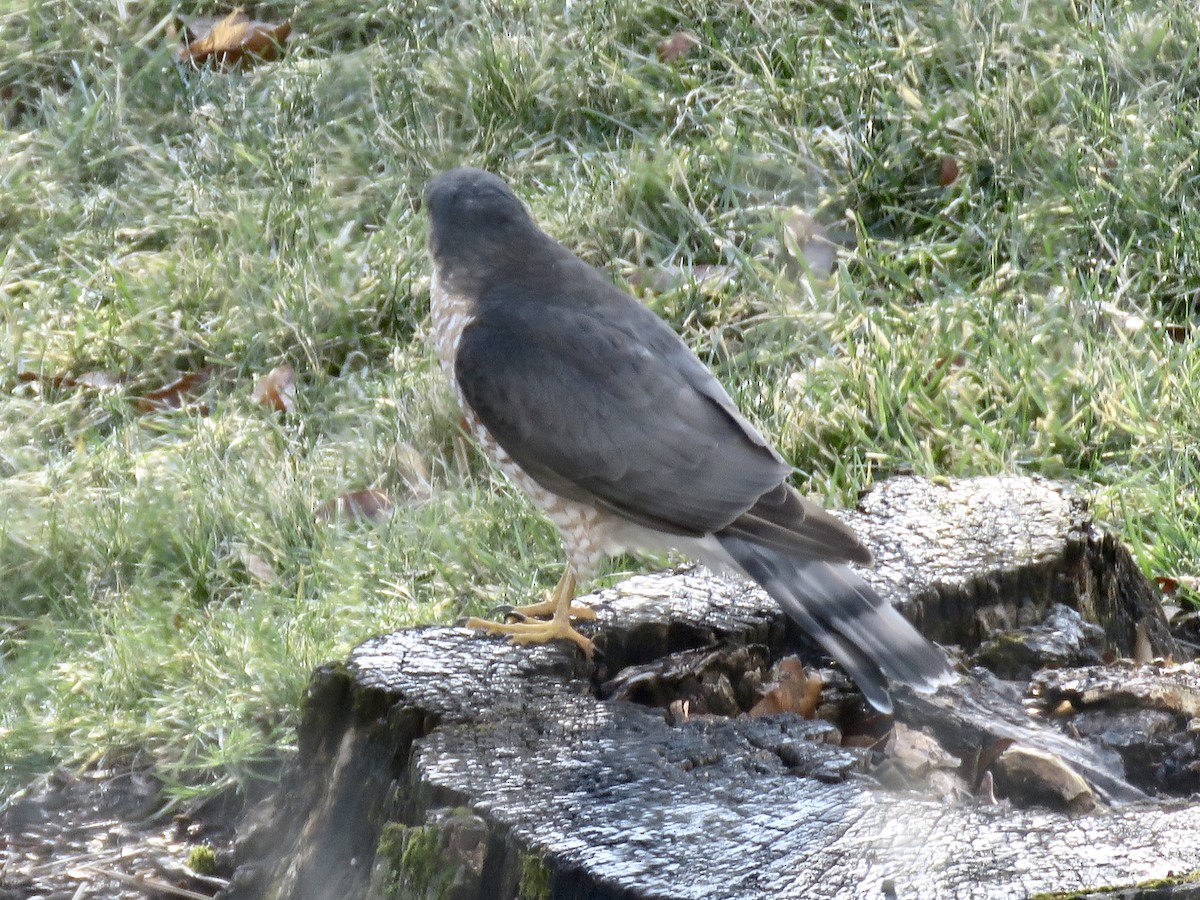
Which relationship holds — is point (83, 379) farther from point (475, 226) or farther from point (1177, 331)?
point (1177, 331)

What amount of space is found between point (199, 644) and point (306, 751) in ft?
3.85

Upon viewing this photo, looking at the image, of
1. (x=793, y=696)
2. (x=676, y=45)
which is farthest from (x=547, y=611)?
(x=676, y=45)

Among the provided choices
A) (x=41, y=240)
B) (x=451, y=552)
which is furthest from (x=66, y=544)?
(x=41, y=240)

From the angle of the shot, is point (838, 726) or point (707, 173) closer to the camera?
point (838, 726)

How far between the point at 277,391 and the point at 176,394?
0.44 metres

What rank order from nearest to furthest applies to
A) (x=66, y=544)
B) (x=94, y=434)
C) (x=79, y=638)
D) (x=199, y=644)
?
(x=199, y=644)
(x=79, y=638)
(x=66, y=544)
(x=94, y=434)

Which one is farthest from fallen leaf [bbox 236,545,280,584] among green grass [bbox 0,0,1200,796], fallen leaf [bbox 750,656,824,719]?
fallen leaf [bbox 750,656,824,719]

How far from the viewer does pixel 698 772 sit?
240 centimetres

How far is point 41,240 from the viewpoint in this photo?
6.35 m

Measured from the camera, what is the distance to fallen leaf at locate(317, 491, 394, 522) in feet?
15.1

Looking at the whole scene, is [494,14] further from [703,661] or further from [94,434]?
[703,661]

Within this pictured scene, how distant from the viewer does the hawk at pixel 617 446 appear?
2.84 m

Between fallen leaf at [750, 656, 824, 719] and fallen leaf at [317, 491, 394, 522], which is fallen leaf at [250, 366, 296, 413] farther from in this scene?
fallen leaf at [750, 656, 824, 719]

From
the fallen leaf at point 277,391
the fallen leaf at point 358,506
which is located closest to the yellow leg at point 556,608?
the fallen leaf at point 358,506
